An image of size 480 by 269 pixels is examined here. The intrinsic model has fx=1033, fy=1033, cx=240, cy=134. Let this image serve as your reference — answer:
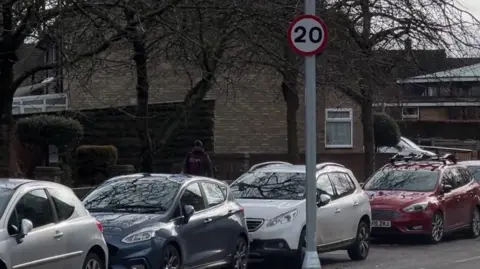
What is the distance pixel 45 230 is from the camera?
11219 mm

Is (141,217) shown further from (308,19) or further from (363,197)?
(363,197)

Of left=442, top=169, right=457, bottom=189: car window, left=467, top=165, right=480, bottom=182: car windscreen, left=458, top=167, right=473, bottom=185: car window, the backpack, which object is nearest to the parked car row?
left=442, top=169, right=457, bottom=189: car window

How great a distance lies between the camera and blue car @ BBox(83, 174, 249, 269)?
1272 cm

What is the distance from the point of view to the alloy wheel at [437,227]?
2105 cm

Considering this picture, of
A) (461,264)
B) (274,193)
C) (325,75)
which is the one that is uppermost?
(325,75)

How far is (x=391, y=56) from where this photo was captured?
950 inches

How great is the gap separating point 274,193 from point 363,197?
2299 mm

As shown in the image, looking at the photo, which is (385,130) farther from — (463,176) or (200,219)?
(200,219)

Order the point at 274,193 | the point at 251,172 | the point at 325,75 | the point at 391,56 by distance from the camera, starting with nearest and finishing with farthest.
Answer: the point at 274,193, the point at 251,172, the point at 325,75, the point at 391,56

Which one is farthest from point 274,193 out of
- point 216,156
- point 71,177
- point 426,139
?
point 426,139

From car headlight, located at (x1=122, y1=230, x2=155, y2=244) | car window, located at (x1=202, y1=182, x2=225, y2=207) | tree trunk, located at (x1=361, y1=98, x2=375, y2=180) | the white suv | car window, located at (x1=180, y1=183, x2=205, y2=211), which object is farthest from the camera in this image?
tree trunk, located at (x1=361, y1=98, x2=375, y2=180)

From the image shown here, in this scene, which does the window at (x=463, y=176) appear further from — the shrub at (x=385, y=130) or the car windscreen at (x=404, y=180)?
the shrub at (x=385, y=130)

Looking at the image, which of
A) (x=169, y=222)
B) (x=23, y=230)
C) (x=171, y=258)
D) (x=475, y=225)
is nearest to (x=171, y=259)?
(x=171, y=258)

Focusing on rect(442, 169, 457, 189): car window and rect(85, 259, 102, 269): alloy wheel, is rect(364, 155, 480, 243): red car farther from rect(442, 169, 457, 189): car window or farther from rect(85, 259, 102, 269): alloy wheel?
rect(85, 259, 102, 269): alloy wheel
